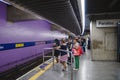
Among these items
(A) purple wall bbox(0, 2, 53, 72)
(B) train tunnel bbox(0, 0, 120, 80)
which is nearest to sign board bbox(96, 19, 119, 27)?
(B) train tunnel bbox(0, 0, 120, 80)

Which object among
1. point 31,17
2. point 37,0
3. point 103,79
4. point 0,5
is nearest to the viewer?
point 37,0

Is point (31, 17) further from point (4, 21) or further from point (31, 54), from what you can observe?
point (31, 54)

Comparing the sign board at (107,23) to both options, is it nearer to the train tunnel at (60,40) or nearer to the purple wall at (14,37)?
the train tunnel at (60,40)

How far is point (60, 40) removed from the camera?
A: 27.5 feet

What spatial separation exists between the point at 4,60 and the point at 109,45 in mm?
6303

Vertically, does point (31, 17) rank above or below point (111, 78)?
above

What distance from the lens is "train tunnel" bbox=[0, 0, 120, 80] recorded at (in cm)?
590

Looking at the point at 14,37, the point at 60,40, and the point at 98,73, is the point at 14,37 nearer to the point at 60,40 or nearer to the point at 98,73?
the point at 60,40

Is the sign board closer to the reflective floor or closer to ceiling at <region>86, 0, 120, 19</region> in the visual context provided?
ceiling at <region>86, 0, 120, 19</region>

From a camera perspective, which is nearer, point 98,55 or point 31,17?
point 31,17

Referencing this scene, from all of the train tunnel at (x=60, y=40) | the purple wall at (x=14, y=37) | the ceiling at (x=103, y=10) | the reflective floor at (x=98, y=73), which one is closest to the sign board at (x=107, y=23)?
the train tunnel at (x=60, y=40)

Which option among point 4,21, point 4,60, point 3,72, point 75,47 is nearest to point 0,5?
point 4,21

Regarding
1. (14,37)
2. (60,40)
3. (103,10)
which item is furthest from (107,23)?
(14,37)

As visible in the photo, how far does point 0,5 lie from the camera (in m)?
6.55
